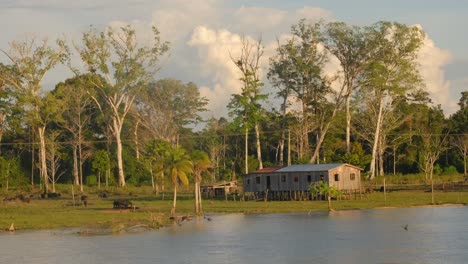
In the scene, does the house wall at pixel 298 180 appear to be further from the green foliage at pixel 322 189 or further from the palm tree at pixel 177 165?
the palm tree at pixel 177 165

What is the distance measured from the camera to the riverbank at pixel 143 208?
53688 mm

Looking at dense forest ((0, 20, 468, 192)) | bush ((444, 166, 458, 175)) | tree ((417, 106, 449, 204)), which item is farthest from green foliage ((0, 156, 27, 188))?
bush ((444, 166, 458, 175))

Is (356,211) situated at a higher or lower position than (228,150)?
lower

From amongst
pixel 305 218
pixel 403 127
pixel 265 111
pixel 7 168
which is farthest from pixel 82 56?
pixel 305 218

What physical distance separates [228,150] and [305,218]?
5096cm

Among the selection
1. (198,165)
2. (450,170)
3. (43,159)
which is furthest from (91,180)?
(198,165)

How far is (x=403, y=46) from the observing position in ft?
301

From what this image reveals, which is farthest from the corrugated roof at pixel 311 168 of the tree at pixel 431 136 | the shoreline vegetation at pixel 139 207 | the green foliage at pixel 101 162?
the green foliage at pixel 101 162

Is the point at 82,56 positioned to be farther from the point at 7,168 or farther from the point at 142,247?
the point at 142,247

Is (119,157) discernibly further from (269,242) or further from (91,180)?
(269,242)

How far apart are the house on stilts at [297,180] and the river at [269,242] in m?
17.4

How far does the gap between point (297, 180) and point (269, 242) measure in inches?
1274

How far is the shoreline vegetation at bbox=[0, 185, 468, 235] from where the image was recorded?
53.0 meters

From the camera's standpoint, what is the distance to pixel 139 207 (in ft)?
216
